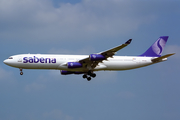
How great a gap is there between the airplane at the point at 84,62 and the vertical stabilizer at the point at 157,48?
4.67 feet

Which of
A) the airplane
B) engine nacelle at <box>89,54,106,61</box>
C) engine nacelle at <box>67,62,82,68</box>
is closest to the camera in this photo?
engine nacelle at <box>89,54,106,61</box>

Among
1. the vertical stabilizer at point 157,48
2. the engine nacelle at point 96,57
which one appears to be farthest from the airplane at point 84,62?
the vertical stabilizer at point 157,48

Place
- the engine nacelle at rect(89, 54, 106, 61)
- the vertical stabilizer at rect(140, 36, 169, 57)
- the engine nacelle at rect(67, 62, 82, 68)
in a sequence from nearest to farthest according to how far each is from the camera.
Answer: the engine nacelle at rect(89, 54, 106, 61), the engine nacelle at rect(67, 62, 82, 68), the vertical stabilizer at rect(140, 36, 169, 57)

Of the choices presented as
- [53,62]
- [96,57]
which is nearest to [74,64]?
[53,62]

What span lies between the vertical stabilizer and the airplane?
1.42m

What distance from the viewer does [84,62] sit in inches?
2357

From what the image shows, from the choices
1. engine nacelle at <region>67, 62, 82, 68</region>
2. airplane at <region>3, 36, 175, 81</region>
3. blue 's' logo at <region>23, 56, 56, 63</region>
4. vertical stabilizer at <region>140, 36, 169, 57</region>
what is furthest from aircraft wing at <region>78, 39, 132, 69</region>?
vertical stabilizer at <region>140, 36, 169, 57</region>

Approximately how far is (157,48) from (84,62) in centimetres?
1664

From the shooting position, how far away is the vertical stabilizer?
6706 cm

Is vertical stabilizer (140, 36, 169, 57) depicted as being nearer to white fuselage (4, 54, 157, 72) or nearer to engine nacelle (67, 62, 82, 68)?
white fuselage (4, 54, 157, 72)

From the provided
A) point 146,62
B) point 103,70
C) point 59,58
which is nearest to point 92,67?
point 103,70

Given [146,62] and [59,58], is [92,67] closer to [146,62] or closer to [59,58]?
[59,58]

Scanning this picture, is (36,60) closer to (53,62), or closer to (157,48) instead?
(53,62)

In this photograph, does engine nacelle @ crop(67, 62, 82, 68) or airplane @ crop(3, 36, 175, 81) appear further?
engine nacelle @ crop(67, 62, 82, 68)
